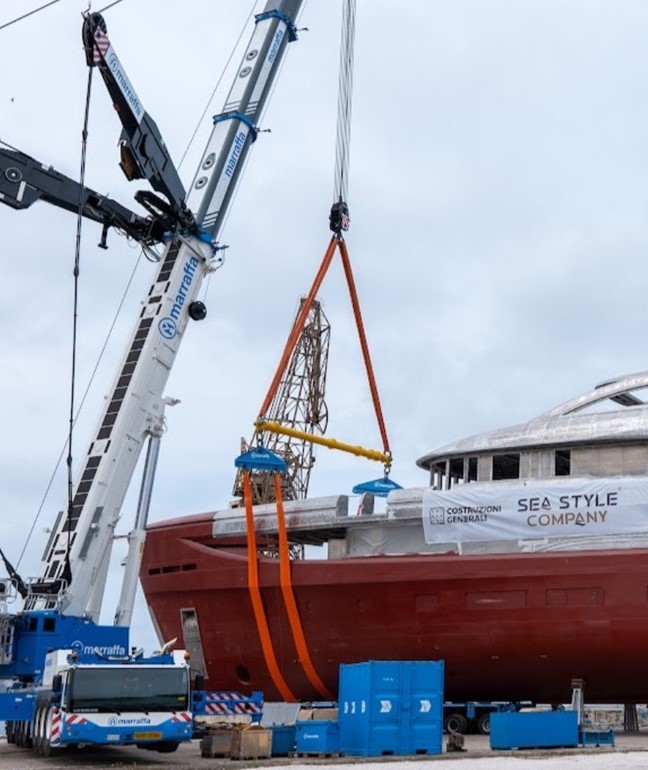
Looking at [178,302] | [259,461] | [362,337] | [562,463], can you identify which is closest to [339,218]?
[362,337]

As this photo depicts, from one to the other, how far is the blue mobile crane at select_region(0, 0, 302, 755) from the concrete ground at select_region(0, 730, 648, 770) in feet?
1.51

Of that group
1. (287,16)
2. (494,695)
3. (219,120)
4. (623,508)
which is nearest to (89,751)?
(494,695)

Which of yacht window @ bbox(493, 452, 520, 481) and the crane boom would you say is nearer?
the crane boom

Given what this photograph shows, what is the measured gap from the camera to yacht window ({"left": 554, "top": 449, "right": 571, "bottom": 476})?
28.1 meters

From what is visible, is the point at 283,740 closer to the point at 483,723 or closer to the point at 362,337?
the point at 483,723

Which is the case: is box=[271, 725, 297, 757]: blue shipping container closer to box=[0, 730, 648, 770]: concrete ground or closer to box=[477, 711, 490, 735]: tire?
box=[0, 730, 648, 770]: concrete ground

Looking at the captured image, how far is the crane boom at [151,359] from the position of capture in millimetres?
22547

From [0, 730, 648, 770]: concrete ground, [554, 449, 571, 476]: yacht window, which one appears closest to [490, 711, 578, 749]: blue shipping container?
[0, 730, 648, 770]: concrete ground

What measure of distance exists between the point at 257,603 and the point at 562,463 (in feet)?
27.3

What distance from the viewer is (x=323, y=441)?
26938mm

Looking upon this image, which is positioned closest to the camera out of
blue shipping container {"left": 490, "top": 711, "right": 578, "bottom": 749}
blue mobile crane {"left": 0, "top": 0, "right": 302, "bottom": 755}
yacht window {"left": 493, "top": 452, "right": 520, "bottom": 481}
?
blue mobile crane {"left": 0, "top": 0, "right": 302, "bottom": 755}

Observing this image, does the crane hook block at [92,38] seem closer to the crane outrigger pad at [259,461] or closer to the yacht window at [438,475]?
the crane outrigger pad at [259,461]

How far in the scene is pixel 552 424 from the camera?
28.0 metres

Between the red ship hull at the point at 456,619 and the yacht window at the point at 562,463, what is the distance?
397 centimetres
